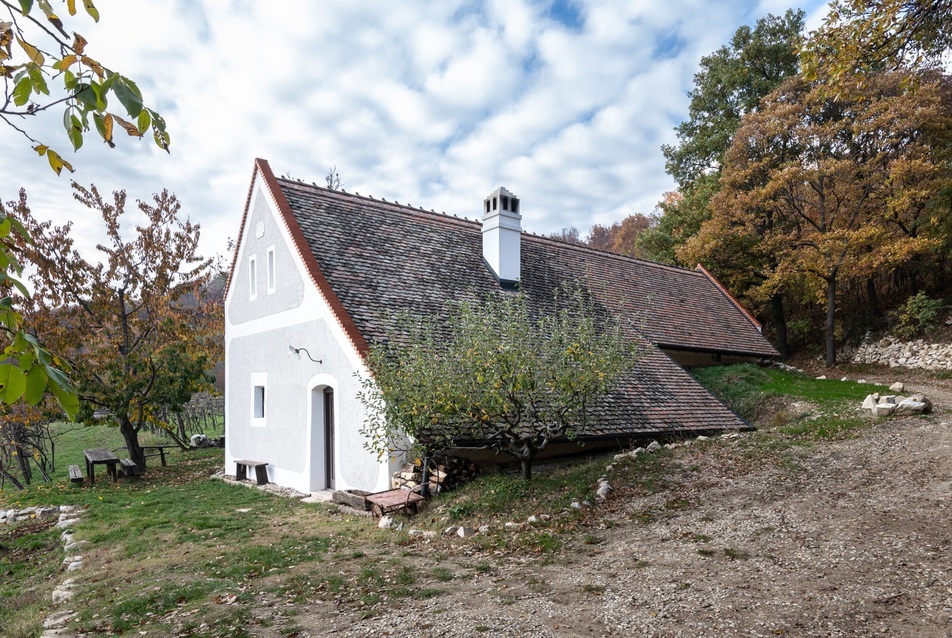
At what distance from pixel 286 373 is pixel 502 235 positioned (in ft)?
21.2

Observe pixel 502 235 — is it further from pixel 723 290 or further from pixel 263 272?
pixel 723 290

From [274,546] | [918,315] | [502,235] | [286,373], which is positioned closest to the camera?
[274,546]

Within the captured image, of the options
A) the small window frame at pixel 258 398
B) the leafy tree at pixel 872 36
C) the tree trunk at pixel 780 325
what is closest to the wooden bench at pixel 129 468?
the small window frame at pixel 258 398

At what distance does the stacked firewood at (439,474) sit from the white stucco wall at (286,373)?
0.33 meters

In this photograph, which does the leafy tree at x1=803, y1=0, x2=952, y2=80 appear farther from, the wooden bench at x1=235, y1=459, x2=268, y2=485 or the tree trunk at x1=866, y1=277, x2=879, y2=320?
the tree trunk at x1=866, y1=277, x2=879, y2=320

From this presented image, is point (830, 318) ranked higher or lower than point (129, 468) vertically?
higher

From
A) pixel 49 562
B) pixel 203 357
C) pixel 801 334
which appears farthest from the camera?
pixel 801 334

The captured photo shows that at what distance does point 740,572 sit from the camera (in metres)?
5.19

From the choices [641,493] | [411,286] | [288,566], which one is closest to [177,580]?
[288,566]

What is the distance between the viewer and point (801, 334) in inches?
1002

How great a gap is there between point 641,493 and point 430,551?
338 centimetres

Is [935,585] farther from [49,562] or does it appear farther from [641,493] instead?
[49,562]

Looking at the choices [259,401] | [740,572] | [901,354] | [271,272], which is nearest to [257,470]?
[259,401]

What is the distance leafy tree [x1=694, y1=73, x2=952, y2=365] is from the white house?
278 inches
